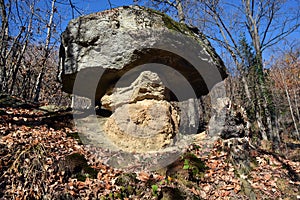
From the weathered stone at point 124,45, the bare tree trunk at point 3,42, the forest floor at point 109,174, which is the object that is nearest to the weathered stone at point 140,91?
the weathered stone at point 124,45

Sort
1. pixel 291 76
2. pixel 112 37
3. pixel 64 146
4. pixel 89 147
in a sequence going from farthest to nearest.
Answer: pixel 291 76
pixel 112 37
pixel 89 147
pixel 64 146

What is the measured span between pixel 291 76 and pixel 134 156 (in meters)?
24.4

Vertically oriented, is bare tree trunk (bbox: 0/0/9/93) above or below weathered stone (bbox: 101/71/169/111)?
above

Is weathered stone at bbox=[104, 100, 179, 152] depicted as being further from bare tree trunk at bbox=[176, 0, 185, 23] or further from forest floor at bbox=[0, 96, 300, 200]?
bare tree trunk at bbox=[176, 0, 185, 23]

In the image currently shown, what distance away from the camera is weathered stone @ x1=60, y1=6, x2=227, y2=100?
4453 millimetres

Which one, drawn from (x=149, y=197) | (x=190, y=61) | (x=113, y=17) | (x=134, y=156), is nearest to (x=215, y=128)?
(x=190, y=61)

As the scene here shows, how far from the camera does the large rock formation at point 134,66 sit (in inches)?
177

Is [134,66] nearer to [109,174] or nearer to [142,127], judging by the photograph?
[142,127]

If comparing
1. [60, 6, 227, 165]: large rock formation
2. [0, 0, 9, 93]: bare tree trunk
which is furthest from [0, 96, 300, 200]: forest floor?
[0, 0, 9, 93]: bare tree trunk

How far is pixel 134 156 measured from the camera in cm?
409

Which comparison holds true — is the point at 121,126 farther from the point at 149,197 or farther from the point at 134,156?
the point at 149,197

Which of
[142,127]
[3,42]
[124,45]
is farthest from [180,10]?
[142,127]

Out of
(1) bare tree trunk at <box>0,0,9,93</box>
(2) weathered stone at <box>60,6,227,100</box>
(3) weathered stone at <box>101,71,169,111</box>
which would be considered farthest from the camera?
(1) bare tree trunk at <box>0,0,9,93</box>

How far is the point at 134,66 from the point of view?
480cm
